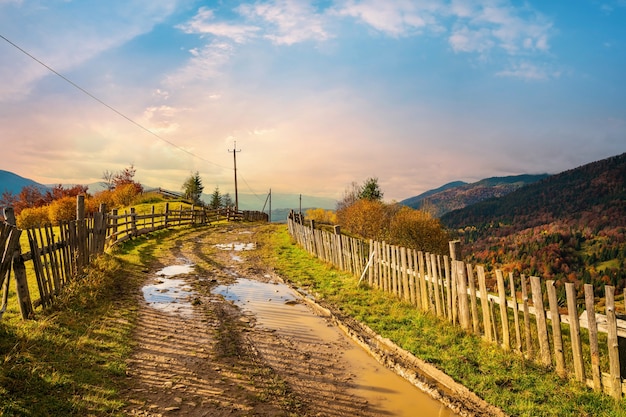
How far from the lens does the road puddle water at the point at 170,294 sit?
28.5 ft

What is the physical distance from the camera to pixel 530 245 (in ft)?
380

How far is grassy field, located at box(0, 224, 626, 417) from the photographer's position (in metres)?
4.63

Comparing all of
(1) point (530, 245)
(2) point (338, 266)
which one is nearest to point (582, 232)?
(1) point (530, 245)

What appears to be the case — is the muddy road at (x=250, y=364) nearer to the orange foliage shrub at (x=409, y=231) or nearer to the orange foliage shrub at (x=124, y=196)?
the orange foliage shrub at (x=409, y=231)

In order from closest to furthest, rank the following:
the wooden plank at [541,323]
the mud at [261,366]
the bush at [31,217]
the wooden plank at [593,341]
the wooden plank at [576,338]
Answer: the mud at [261,366] < the wooden plank at [593,341] < the wooden plank at [576,338] < the wooden plank at [541,323] < the bush at [31,217]

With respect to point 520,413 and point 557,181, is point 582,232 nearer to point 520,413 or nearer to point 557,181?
point 557,181

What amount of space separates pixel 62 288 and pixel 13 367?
4262mm

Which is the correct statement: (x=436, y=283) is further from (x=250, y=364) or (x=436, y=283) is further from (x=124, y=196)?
(x=124, y=196)

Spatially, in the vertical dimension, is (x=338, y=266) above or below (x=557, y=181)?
→ below

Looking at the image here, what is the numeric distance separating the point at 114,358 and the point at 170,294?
13.8ft

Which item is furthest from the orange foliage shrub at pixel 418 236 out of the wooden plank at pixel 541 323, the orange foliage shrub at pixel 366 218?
the wooden plank at pixel 541 323

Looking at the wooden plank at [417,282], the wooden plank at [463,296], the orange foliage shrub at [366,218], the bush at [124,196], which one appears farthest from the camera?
the bush at [124,196]

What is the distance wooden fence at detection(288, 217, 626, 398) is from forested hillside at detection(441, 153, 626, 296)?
73.3 metres

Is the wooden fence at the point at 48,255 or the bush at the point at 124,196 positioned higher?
the bush at the point at 124,196
